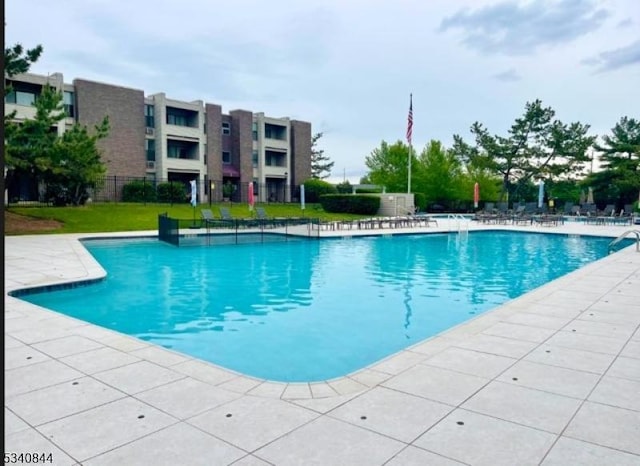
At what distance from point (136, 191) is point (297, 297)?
27282mm

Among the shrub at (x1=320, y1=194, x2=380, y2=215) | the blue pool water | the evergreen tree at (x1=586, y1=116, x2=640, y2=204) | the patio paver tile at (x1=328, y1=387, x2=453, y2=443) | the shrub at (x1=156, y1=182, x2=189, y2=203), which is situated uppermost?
the evergreen tree at (x1=586, y1=116, x2=640, y2=204)

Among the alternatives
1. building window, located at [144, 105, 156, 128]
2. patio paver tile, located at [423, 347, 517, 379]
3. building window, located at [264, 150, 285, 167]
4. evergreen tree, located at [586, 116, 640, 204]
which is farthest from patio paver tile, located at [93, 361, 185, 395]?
building window, located at [264, 150, 285, 167]

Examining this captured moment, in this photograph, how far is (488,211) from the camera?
3466 centimetres

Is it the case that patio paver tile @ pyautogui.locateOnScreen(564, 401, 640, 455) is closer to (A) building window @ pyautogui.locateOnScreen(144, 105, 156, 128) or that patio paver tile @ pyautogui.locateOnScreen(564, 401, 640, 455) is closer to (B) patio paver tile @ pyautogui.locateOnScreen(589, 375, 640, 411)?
(B) patio paver tile @ pyautogui.locateOnScreen(589, 375, 640, 411)

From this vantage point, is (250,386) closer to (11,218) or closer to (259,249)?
(259,249)

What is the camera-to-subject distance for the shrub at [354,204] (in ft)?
118

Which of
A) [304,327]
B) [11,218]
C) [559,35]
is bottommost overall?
[304,327]

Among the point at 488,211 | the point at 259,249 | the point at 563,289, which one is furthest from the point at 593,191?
the point at 563,289

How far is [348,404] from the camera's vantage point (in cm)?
382

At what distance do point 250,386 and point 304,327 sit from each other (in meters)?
3.39

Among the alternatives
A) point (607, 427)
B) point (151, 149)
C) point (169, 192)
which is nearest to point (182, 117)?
point (151, 149)

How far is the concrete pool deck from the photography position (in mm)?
3059

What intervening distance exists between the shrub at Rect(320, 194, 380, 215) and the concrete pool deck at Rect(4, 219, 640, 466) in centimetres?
3006

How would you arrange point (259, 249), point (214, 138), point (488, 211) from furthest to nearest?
1. point (214, 138)
2. point (488, 211)
3. point (259, 249)
